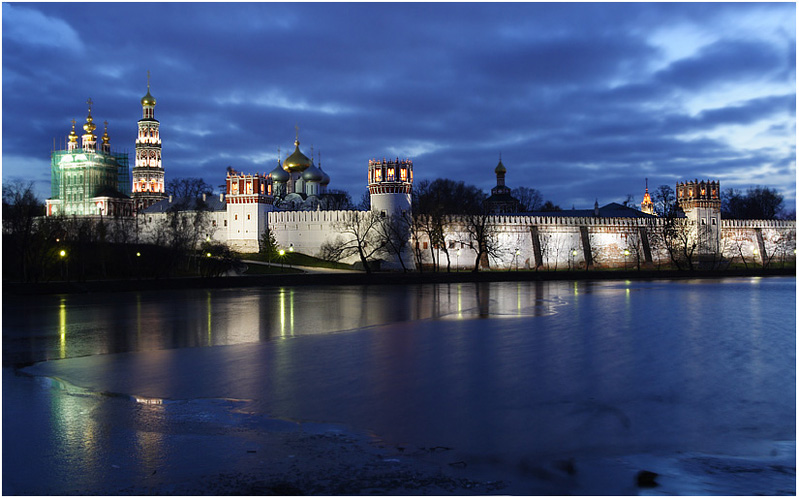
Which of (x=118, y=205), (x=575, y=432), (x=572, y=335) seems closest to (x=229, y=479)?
(x=575, y=432)

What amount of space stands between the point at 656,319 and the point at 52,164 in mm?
58238

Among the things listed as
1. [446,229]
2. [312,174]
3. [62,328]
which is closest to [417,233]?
[446,229]

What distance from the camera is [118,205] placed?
55656 mm

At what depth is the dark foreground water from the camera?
21.0 ft

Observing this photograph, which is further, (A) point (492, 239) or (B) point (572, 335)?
(A) point (492, 239)

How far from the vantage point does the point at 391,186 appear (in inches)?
1683

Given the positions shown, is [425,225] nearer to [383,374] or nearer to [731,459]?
[383,374]

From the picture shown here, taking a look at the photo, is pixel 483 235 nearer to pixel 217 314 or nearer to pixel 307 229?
pixel 307 229

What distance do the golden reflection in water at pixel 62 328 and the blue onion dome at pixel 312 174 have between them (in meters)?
34.7

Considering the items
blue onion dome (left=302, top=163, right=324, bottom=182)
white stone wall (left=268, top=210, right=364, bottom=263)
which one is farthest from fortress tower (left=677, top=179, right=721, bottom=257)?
blue onion dome (left=302, top=163, right=324, bottom=182)

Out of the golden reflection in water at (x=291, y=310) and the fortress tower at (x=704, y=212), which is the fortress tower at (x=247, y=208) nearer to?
the golden reflection in water at (x=291, y=310)

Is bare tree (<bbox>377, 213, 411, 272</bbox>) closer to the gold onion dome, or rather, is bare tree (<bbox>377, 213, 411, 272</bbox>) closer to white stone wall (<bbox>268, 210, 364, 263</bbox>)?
white stone wall (<bbox>268, 210, 364, 263</bbox>)

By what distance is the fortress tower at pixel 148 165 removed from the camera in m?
55.5

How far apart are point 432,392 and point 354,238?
3450cm
